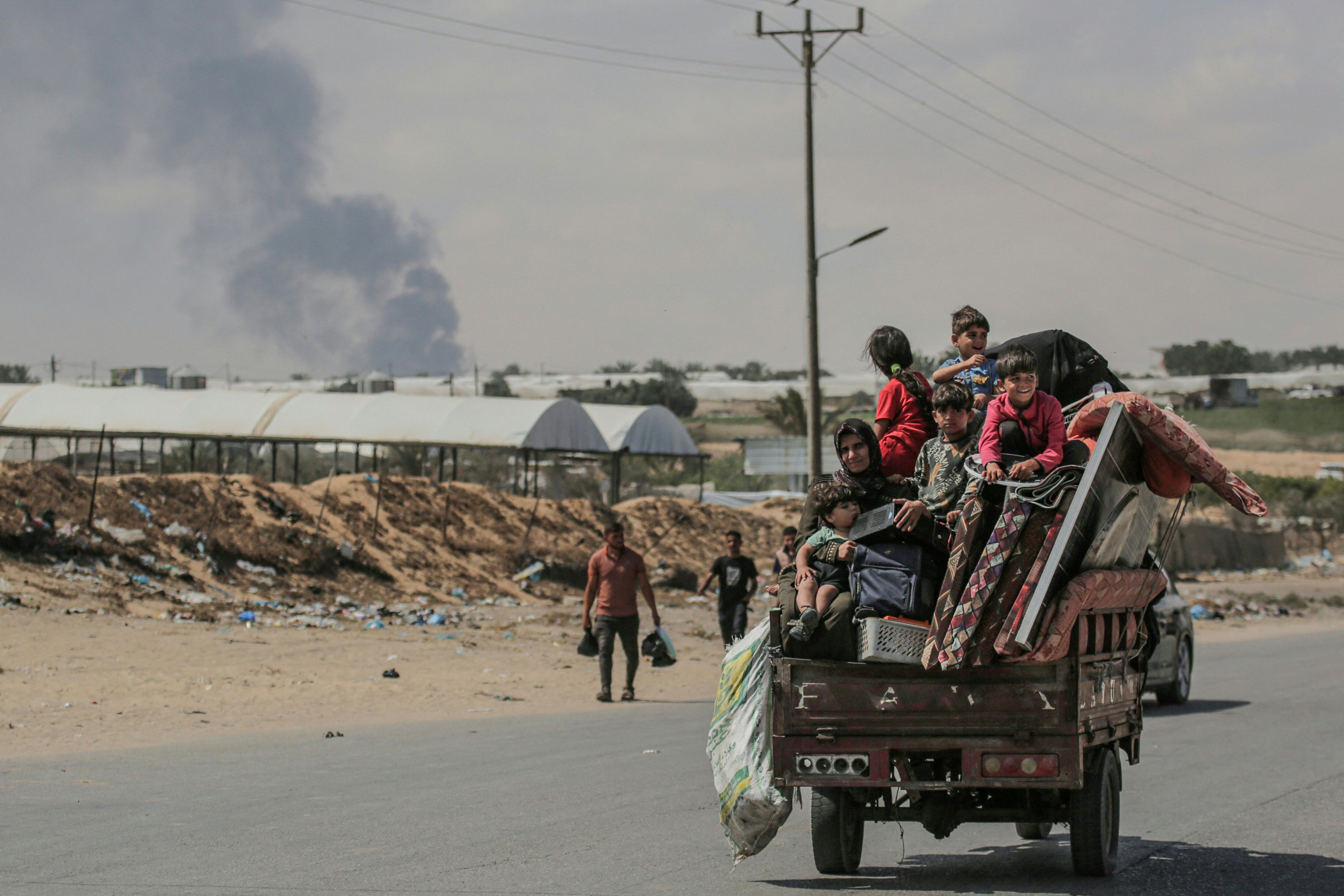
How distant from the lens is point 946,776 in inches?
253

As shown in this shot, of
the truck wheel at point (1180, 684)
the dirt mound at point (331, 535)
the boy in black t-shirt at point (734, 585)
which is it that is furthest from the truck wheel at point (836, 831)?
the dirt mound at point (331, 535)

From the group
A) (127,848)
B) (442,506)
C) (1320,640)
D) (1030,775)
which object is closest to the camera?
(1030,775)

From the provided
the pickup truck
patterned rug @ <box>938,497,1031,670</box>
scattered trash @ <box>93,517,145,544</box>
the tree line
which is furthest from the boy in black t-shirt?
the tree line

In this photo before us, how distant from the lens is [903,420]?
7480 millimetres

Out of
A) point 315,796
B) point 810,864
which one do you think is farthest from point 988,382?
point 315,796

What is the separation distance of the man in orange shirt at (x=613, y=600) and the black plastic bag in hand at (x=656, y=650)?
16 cm

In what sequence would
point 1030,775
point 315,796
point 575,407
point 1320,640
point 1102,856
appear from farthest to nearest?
point 575,407 → point 1320,640 → point 315,796 → point 1102,856 → point 1030,775

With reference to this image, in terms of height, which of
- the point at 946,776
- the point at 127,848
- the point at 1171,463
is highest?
the point at 1171,463

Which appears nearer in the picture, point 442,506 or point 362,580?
point 362,580

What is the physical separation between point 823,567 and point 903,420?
1.12m

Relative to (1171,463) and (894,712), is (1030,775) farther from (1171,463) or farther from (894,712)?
(1171,463)

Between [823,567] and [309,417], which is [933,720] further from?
[309,417]

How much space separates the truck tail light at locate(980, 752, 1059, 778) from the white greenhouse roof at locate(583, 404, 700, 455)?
120 ft

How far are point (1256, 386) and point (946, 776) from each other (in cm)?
12432
